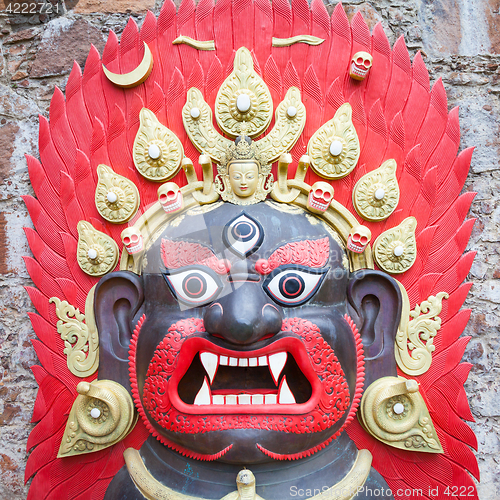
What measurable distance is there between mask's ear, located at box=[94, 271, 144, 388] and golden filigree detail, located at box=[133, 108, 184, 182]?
47cm

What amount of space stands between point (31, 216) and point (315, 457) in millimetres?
1689

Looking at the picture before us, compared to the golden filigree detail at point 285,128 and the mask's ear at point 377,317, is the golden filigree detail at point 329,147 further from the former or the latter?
the mask's ear at point 377,317

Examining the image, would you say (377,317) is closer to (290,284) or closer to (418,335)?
(418,335)

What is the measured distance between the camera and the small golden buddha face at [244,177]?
181 centimetres

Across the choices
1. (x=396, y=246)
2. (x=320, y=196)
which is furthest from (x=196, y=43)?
(x=396, y=246)

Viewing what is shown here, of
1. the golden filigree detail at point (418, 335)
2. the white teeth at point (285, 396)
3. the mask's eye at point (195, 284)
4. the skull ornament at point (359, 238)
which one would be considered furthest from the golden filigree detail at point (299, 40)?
the white teeth at point (285, 396)

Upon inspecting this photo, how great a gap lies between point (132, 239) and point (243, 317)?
1.98 ft

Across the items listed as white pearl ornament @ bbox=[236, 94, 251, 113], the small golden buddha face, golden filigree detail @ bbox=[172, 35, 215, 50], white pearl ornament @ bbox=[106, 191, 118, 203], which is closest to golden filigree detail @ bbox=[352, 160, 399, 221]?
the small golden buddha face

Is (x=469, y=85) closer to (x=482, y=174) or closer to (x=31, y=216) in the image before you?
(x=482, y=174)

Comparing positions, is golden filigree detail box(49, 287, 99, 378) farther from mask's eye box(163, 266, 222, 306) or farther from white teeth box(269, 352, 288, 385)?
white teeth box(269, 352, 288, 385)

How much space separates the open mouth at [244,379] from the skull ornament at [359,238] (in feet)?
1.58

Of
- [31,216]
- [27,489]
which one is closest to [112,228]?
[31,216]

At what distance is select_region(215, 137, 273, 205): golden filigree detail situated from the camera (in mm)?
1810

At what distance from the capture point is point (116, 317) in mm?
1928
